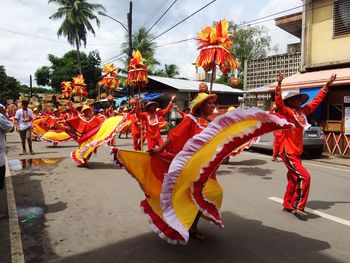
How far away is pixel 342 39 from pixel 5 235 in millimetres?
13323

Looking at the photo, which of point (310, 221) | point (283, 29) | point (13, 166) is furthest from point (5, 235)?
point (283, 29)

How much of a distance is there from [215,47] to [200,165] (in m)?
4.47

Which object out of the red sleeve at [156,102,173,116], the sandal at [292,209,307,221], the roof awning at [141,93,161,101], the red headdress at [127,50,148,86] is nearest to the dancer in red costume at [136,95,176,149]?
the red sleeve at [156,102,173,116]

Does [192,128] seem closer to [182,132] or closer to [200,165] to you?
[182,132]

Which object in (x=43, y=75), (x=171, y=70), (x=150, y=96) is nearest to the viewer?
(x=150, y=96)

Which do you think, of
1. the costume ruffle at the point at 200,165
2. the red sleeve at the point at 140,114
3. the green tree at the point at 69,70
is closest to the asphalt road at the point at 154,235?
the costume ruffle at the point at 200,165

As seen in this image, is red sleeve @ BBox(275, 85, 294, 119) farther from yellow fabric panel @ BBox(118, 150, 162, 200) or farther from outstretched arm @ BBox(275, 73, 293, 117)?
yellow fabric panel @ BBox(118, 150, 162, 200)

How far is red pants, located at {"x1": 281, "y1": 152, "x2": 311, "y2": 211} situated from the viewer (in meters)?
5.03

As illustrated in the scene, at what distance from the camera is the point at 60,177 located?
8039 mm

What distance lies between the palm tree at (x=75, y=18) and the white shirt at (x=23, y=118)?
91.1 ft

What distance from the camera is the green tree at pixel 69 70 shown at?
47688 millimetres

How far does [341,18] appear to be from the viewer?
1339 centimetres

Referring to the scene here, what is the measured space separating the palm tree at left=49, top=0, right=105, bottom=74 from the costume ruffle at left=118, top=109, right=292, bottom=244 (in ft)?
121

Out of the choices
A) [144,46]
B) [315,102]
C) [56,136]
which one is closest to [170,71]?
[144,46]
